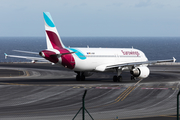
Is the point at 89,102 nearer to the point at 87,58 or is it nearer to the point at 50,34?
the point at 87,58

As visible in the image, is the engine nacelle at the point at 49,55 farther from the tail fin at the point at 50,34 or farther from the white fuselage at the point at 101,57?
the white fuselage at the point at 101,57

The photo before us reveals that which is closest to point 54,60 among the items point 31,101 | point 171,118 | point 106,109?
point 31,101

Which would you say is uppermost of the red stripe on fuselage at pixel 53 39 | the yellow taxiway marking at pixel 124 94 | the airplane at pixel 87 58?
the red stripe on fuselage at pixel 53 39

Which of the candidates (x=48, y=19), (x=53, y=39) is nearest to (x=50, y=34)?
(x=53, y=39)

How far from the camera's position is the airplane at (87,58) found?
149ft

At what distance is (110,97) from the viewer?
34.4 m

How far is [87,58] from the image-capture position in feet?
158

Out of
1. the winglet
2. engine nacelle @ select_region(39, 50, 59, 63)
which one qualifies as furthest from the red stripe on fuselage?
engine nacelle @ select_region(39, 50, 59, 63)

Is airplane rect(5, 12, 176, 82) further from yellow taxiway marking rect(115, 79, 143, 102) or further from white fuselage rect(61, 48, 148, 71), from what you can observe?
yellow taxiway marking rect(115, 79, 143, 102)

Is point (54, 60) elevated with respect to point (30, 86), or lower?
elevated

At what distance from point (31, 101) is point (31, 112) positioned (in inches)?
229

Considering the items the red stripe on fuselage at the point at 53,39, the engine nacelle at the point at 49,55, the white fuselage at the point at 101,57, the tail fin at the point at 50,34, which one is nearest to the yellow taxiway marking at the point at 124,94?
the white fuselage at the point at 101,57

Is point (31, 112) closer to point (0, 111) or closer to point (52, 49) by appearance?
point (0, 111)

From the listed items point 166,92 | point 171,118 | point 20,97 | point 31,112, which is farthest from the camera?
point 166,92
